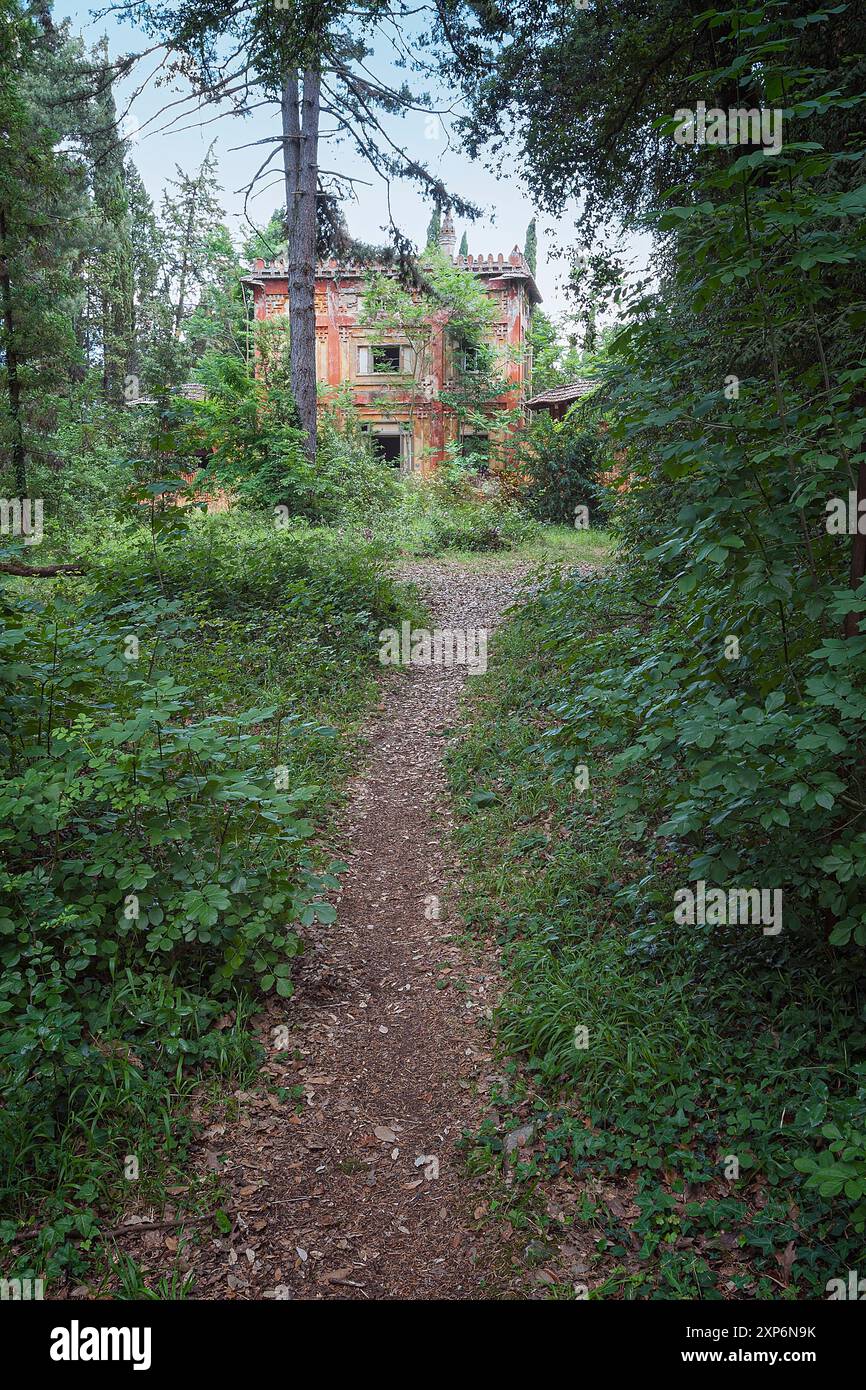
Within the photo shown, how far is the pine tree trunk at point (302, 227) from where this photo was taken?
623 inches

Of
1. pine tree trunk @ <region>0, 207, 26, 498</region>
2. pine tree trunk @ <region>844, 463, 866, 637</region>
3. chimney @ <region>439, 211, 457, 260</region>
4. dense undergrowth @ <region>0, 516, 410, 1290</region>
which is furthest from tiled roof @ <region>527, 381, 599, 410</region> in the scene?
pine tree trunk @ <region>844, 463, 866, 637</region>

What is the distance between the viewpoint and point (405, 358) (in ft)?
89.2

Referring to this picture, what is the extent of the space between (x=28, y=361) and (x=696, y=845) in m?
12.5

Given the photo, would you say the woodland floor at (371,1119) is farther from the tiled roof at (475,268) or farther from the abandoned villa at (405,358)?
the tiled roof at (475,268)

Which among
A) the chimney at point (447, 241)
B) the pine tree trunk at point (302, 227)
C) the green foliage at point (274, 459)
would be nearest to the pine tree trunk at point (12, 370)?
the green foliage at point (274, 459)

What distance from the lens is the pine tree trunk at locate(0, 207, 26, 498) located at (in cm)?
1189

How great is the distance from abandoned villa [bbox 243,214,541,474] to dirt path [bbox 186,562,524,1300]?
22810 mm

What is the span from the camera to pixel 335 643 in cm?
998

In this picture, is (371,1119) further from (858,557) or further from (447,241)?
(447,241)

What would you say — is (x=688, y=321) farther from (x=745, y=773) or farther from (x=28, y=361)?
(x=28, y=361)

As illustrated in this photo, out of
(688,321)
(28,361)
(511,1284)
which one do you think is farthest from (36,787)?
(28,361)

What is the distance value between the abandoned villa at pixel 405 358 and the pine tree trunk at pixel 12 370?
49.8ft

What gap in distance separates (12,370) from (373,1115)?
1245cm

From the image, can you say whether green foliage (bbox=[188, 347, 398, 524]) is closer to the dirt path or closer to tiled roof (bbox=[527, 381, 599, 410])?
tiled roof (bbox=[527, 381, 599, 410])
